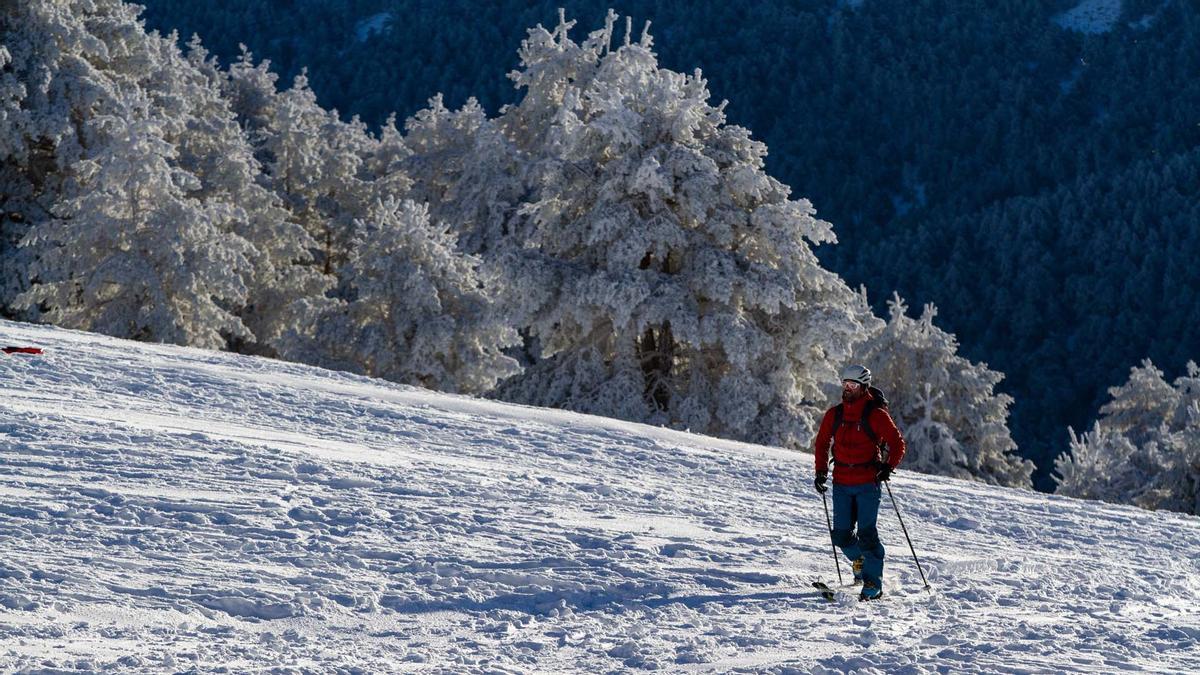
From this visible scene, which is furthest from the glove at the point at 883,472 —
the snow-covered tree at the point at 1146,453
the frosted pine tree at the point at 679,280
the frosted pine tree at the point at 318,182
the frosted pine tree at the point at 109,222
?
the frosted pine tree at the point at 318,182

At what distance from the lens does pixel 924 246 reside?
11556 centimetres

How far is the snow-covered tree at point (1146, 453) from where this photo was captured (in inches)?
1128

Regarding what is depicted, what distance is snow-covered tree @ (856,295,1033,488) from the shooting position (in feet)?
114

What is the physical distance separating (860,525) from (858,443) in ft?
1.68

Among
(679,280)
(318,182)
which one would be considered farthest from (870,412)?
(318,182)

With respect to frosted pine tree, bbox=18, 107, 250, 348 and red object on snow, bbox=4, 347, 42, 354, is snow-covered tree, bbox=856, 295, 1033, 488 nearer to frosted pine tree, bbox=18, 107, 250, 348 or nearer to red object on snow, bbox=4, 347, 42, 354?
frosted pine tree, bbox=18, 107, 250, 348

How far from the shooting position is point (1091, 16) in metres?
177

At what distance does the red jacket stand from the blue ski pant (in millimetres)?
75

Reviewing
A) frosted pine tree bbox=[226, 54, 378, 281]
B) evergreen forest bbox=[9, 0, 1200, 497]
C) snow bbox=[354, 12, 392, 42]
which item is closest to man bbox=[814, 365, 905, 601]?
evergreen forest bbox=[9, 0, 1200, 497]

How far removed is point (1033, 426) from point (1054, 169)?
66308 mm

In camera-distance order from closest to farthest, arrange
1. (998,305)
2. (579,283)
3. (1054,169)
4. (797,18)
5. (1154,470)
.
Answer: (579,283) → (1154,470) → (998,305) → (1054,169) → (797,18)

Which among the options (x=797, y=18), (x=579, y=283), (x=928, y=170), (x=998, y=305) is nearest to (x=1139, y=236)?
(x=998, y=305)

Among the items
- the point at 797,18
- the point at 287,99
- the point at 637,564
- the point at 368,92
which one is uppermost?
the point at 797,18

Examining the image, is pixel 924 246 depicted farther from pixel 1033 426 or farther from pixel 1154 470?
pixel 1154 470
